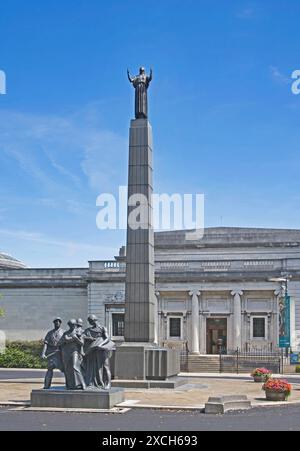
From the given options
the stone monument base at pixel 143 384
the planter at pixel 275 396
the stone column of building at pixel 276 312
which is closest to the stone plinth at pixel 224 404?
the planter at pixel 275 396

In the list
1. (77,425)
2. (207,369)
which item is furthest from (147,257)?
(207,369)

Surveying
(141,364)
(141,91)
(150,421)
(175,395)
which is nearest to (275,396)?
(175,395)

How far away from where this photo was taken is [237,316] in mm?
52562

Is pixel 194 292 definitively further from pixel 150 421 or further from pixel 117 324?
pixel 150 421

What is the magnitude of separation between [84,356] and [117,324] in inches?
1371

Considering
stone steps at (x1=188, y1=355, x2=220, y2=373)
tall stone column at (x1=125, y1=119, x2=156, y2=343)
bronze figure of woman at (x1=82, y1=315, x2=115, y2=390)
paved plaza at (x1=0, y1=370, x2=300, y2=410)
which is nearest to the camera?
bronze figure of woman at (x1=82, y1=315, x2=115, y2=390)

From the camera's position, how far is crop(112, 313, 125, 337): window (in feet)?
177

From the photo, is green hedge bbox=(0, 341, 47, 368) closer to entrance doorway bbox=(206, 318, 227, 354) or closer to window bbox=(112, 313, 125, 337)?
window bbox=(112, 313, 125, 337)

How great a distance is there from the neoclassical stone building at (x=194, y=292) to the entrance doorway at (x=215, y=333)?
8cm

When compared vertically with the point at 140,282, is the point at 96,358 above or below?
below

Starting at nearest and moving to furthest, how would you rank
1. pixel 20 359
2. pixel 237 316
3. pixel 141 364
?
pixel 141 364 → pixel 20 359 → pixel 237 316

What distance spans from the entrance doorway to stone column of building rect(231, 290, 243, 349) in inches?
42.9

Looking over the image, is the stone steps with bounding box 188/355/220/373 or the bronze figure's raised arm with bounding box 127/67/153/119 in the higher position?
the bronze figure's raised arm with bounding box 127/67/153/119

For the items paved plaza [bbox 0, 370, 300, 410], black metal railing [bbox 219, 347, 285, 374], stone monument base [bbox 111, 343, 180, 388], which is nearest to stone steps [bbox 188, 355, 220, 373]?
black metal railing [bbox 219, 347, 285, 374]
